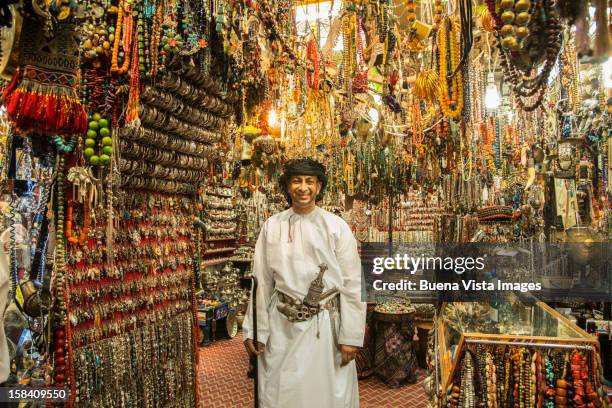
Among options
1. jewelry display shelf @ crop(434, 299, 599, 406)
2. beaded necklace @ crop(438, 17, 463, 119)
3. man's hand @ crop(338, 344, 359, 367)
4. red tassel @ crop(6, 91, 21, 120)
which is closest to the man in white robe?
man's hand @ crop(338, 344, 359, 367)

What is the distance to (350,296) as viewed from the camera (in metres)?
2.24

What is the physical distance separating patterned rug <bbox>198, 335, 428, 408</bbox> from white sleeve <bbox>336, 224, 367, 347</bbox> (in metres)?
1.76

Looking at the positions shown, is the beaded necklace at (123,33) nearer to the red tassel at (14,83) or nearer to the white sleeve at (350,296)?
the red tassel at (14,83)

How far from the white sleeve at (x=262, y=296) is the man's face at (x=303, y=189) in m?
0.31

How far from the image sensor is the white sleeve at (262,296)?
2.24 m

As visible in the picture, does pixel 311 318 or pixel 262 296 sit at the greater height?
pixel 262 296

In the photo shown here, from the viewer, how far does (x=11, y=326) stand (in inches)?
71.0

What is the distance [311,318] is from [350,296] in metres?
0.26

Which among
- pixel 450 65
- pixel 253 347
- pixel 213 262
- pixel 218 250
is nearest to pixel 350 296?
pixel 253 347

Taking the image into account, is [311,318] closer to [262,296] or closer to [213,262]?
[262,296]

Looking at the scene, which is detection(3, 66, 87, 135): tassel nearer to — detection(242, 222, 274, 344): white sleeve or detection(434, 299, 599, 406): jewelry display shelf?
detection(242, 222, 274, 344): white sleeve

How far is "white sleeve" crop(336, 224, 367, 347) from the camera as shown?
2184 mm

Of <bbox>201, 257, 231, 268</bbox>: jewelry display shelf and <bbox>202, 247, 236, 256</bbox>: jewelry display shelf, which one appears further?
<bbox>202, 247, 236, 256</bbox>: jewelry display shelf

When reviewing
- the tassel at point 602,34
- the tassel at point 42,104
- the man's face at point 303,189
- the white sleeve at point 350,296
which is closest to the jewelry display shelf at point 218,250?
the man's face at point 303,189
